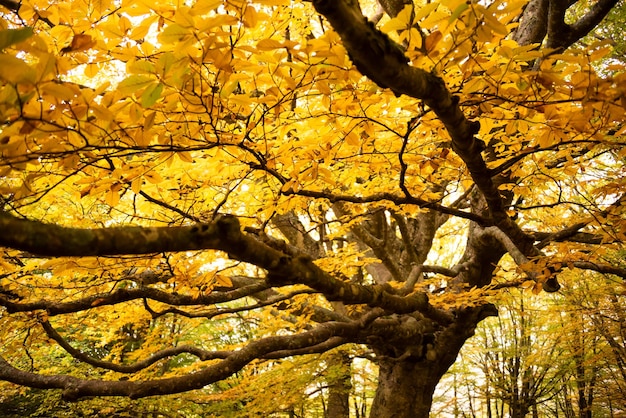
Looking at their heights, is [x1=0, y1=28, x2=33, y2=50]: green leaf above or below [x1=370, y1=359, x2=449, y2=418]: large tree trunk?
above

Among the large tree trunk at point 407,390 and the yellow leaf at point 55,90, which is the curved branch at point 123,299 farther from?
the large tree trunk at point 407,390

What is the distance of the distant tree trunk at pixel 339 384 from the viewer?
296 inches

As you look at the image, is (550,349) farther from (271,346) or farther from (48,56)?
(48,56)

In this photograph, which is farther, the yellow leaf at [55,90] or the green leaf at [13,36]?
the yellow leaf at [55,90]

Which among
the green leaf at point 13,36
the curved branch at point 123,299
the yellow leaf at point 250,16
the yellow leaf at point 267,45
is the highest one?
the yellow leaf at point 250,16

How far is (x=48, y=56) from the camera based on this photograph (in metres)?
0.84

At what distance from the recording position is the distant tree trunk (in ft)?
24.6

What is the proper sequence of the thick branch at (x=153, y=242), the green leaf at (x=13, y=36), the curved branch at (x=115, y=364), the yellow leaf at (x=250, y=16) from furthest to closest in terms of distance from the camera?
1. the curved branch at (x=115, y=364)
2. the yellow leaf at (x=250, y=16)
3. the thick branch at (x=153, y=242)
4. the green leaf at (x=13, y=36)

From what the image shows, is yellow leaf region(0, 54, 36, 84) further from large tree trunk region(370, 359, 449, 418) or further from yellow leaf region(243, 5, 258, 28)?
large tree trunk region(370, 359, 449, 418)

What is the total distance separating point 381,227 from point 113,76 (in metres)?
4.31

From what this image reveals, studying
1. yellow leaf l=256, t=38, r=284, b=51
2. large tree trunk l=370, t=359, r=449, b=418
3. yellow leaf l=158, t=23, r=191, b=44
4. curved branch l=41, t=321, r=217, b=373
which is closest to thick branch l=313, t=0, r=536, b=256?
yellow leaf l=256, t=38, r=284, b=51

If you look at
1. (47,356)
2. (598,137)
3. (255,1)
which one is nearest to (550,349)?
(598,137)

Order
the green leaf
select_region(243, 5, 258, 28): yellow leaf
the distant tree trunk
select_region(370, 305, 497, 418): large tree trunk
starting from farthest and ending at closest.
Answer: the distant tree trunk < select_region(370, 305, 497, 418): large tree trunk < select_region(243, 5, 258, 28): yellow leaf < the green leaf

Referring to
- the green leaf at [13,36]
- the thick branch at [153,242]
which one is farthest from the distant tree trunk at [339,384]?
the green leaf at [13,36]
